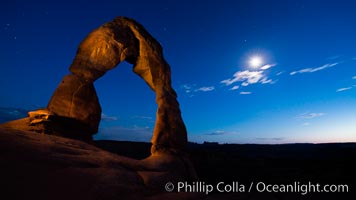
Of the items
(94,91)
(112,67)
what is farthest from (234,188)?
(112,67)

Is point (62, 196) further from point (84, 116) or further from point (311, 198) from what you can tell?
point (311, 198)

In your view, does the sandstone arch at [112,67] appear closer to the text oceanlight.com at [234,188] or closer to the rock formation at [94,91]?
the rock formation at [94,91]

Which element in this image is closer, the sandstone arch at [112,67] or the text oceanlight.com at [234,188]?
the text oceanlight.com at [234,188]

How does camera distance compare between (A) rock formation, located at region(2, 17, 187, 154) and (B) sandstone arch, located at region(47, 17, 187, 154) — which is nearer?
(A) rock formation, located at region(2, 17, 187, 154)

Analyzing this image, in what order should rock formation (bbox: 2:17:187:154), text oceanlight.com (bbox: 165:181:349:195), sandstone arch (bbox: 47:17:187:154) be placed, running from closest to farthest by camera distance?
1. text oceanlight.com (bbox: 165:181:349:195)
2. rock formation (bbox: 2:17:187:154)
3. sandstone arch (bbox: 47:17:187:154)

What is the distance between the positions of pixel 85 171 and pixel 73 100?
6.59 meters

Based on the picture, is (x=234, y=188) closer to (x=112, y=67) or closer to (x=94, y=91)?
(x=94, y=91)

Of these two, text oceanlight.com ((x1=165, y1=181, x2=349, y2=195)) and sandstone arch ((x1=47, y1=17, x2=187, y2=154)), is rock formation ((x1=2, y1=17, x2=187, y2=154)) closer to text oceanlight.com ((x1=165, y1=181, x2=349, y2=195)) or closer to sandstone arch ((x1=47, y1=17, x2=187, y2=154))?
sandstone arch ((x1=47, y1=17, x2=187, y2=154))

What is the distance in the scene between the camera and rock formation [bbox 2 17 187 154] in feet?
32.2

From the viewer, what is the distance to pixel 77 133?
10047 millimetres

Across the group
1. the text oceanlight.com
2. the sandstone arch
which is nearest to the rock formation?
the sandstone arch

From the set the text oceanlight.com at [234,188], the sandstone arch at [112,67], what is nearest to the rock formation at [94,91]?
the sandstone arch at [112,67]

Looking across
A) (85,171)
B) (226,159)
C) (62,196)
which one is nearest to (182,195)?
(85,171)

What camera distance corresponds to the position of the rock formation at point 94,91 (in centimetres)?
981
